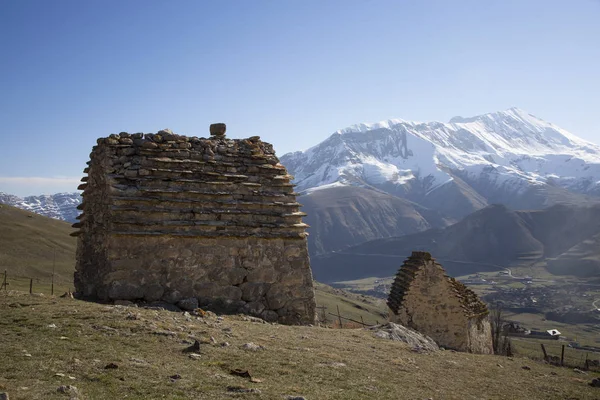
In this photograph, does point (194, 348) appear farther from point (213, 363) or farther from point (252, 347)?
point (252, 347)

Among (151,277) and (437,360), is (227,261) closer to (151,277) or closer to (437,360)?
(151,277)

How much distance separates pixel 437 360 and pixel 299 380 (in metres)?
4.81

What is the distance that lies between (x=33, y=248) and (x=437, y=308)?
49820mm

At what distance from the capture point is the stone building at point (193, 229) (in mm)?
12758

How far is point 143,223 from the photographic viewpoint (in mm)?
12750

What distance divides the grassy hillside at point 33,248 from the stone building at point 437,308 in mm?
31495

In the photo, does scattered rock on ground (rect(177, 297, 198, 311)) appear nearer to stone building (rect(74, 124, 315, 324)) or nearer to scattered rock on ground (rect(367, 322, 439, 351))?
stone building (rect(74, 124, 315, 324))

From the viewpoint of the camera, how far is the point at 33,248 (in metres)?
58.7

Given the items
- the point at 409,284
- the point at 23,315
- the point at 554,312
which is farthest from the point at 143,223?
the point at 554,312

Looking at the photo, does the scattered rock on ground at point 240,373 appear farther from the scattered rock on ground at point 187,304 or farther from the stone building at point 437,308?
the stone building at point 437,308

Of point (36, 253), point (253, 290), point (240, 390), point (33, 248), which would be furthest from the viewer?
point (33, 248)

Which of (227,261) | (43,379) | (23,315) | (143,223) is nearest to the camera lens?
(43,379)

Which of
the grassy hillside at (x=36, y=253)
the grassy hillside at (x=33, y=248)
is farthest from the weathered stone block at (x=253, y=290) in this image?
the grassy hillside at (x=33, y=248)

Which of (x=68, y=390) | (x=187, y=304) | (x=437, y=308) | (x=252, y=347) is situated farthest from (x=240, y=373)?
(x=437, y=308)
